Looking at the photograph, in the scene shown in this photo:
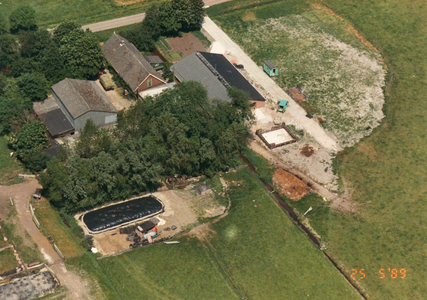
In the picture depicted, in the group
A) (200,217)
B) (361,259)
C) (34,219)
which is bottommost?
(361,259)

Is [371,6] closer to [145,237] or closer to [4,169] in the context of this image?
[145,237]

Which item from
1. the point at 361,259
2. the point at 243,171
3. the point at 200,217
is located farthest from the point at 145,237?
the point at 361,259

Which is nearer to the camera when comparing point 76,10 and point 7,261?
point 7,261

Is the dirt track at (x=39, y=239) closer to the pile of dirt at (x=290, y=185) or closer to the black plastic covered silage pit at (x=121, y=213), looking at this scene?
the black plastic covered silage pit at (x=121, y=213)

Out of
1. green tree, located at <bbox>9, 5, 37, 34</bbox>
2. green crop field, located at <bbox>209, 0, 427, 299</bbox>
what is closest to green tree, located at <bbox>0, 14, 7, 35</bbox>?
green tree, located at <bbox>9, 5, 37, 34</bbox>

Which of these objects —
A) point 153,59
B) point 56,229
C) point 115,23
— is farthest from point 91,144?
point 115,23

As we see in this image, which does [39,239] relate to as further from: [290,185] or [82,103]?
[290,185]
